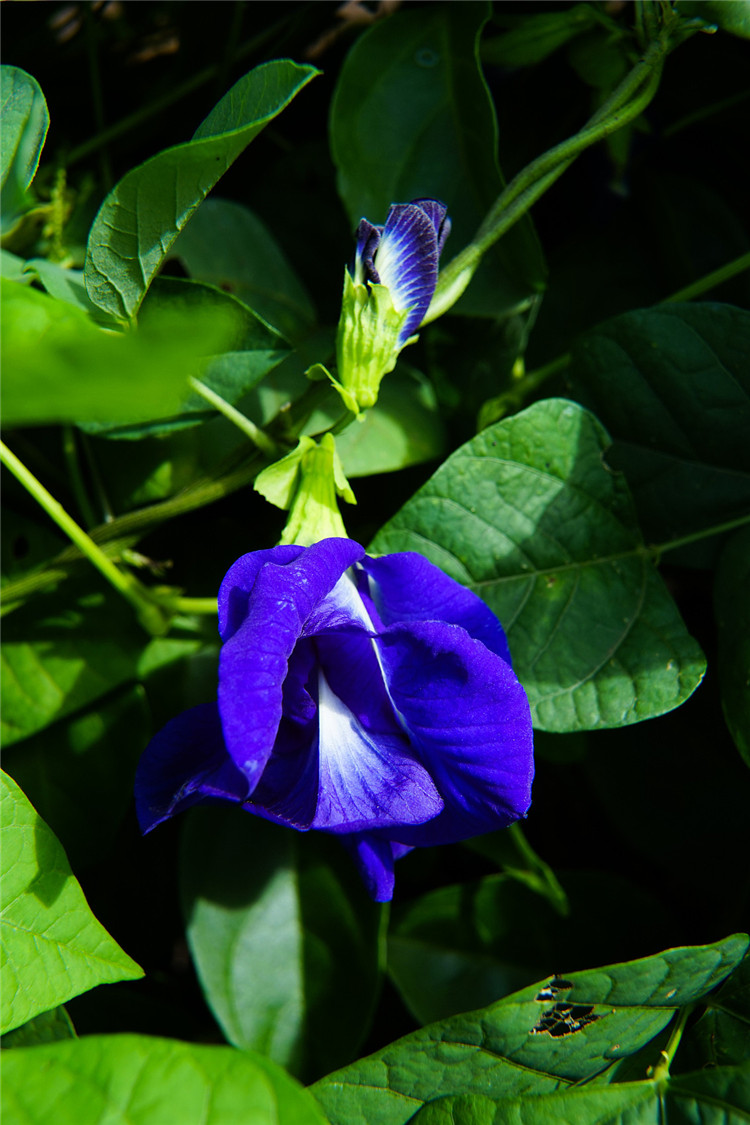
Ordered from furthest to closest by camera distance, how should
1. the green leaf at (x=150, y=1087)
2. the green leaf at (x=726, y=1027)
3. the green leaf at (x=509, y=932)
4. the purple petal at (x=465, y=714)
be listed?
the green leaf at (x=509, y=932), the green leaf at (x=726, y=1027), the purple petal at (x=465, y=714), the green leaf at (x=150, y=1087)

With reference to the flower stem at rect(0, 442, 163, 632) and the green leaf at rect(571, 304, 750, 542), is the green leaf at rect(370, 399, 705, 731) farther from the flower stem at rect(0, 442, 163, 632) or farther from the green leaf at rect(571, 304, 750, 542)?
the flower stem at rect(0, 442, 163, 632)

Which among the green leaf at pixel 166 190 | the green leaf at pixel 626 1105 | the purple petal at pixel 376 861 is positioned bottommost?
the green leaf at pixel 626 1105

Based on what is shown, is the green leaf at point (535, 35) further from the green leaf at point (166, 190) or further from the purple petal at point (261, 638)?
the purple petal at point (261, 638)

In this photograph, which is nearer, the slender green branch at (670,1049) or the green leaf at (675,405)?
the slender green branch at (670,1049)

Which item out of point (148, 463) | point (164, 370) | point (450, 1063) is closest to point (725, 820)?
point (450, 1063)

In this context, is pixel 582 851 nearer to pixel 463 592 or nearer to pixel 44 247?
pixel 463 592

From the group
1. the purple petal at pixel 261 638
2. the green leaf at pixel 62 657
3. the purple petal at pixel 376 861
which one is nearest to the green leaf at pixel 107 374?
the purple petal at pixel 261 638

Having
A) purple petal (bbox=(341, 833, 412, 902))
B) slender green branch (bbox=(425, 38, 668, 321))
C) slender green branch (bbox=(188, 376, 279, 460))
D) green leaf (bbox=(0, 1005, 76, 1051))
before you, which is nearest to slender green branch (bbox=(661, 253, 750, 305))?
slender green branch (bbox=(425, 38, 668, 321))
